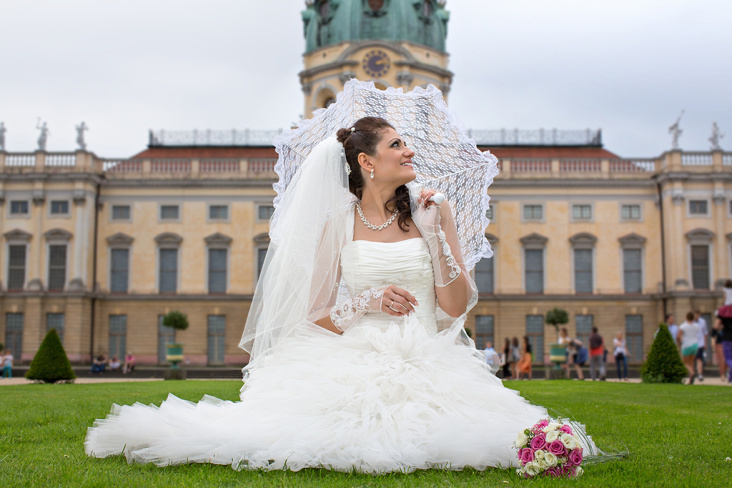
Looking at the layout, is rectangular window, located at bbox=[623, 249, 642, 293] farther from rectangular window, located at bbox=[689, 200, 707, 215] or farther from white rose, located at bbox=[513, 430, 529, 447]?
white rose, located at bbox=[513, 430, 529, 447]

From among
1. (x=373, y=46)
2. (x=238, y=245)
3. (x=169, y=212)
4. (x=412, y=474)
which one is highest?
(x=373, y=46)

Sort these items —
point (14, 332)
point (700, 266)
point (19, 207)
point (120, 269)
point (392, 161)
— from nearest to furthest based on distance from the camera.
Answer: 1. point (392, 161)
2. point (14, 332)
3. point (700, 266)
4. point (19, 207)
5. point (120, 269)

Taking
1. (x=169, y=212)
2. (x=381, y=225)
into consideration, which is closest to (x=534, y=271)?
(x=169, y=212)

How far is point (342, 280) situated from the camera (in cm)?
521

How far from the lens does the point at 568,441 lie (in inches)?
144

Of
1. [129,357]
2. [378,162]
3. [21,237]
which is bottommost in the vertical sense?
[129,357]

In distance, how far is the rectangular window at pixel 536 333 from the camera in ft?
122

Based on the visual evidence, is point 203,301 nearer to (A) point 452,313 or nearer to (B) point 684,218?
(B) point 684,218

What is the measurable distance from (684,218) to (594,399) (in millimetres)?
30352

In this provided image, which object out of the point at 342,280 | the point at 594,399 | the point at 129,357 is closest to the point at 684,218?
the point at 129,357

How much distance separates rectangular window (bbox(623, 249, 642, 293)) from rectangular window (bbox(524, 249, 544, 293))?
3.90 metres

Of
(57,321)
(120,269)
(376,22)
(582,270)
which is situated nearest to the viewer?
(57,321)

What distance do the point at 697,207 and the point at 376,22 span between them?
1811 cm

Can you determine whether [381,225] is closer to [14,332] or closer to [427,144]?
[427,144]
